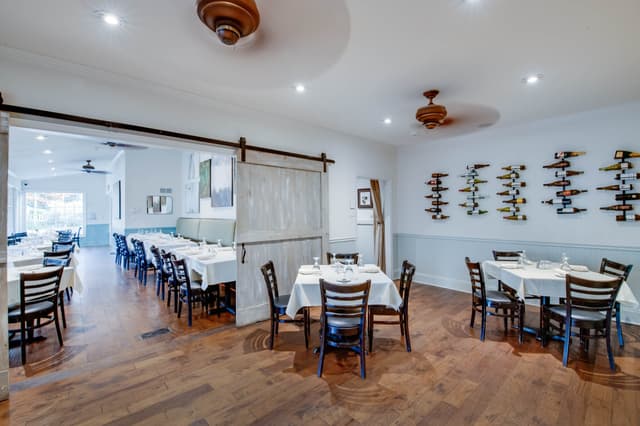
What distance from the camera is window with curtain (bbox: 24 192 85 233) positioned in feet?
37.4

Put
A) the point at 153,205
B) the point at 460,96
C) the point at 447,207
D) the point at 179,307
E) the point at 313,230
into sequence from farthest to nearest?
the point at 153,205
the point at 447,207
the point at 313,230
the point at 179,307
the point at 460,96

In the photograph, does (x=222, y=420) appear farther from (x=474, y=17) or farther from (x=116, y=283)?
(x=116, y=283)

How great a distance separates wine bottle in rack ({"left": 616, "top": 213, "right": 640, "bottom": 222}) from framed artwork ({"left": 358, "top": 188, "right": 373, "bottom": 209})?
168 inches

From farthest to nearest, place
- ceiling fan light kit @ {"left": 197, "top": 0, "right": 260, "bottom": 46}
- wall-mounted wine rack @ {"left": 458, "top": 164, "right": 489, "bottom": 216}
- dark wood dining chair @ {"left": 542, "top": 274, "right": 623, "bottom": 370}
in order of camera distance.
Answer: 1. wall-mounted wine rack @ {"left": 458, "top": 164, "right": 489, "bottom": 216}
2. dark wood dining chair @ {"left": 542, "top": 274, "right": 623, "bottom": 370}
3. ceiling fan light kit @ {"left": 197, "top": 0, "right": 260, "bottom": 46}

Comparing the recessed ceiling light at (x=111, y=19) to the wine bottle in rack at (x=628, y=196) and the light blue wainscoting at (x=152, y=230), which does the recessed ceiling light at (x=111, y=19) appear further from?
the light blue wainscoting at (x=152, y=230)

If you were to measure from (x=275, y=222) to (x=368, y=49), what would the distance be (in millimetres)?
2563

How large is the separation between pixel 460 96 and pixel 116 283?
721cm

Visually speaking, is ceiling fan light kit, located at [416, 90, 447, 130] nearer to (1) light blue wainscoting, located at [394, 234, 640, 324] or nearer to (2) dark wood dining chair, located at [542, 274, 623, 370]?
(2) dark wood dining chair, located at [542, 274, 623, 370]

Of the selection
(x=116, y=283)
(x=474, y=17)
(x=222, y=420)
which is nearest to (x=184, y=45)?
(x=474, y=17)

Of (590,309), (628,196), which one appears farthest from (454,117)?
(590,309)

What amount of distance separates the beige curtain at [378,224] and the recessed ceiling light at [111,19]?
5.33 m

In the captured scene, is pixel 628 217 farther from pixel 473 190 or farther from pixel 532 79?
pixel 532 79

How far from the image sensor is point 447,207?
18.8ft

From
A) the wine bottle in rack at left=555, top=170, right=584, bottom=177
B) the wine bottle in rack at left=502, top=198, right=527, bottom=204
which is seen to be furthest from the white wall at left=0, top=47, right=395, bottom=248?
the wine bottle in rack at left=555, top=170, right=584, bottom=177
